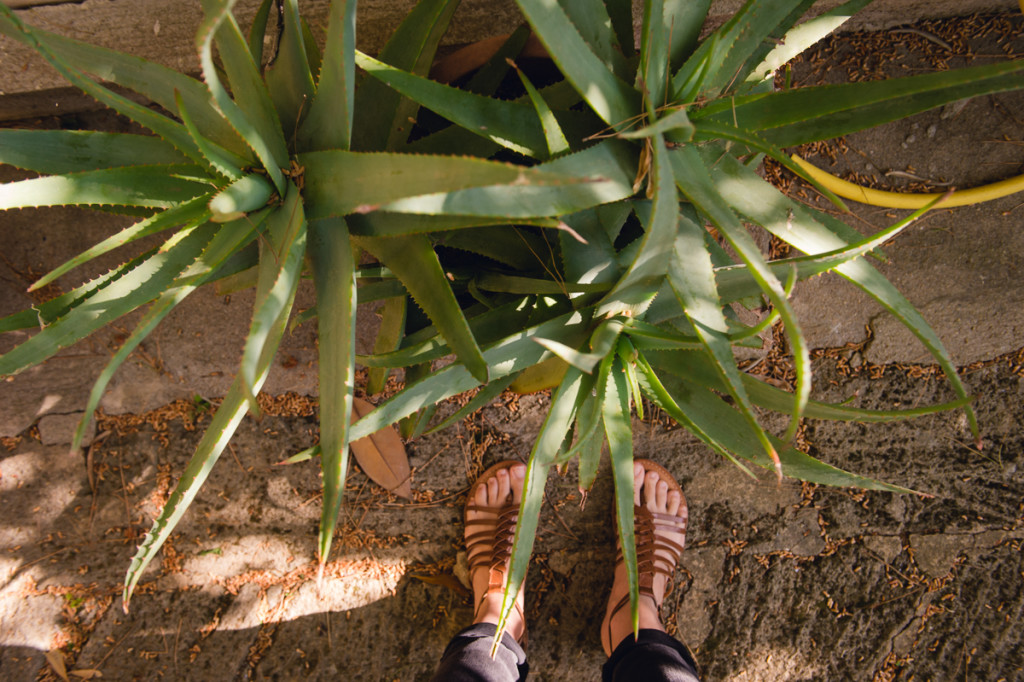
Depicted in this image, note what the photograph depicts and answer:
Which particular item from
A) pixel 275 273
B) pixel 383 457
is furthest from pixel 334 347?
pixel 383 457

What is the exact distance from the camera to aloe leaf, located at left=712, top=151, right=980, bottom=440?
2.43ft

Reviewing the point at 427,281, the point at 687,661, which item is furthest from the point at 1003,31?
the point at 687,661

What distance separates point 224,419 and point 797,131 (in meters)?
0.88

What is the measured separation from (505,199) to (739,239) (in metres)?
0.32

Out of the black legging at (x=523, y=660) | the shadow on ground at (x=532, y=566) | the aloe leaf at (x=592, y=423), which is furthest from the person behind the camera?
the shadow on ground at (x=532, y=566)

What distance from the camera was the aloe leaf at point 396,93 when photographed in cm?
86

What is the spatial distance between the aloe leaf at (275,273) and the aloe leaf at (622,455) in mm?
457

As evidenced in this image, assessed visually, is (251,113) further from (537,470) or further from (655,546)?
(655,546)

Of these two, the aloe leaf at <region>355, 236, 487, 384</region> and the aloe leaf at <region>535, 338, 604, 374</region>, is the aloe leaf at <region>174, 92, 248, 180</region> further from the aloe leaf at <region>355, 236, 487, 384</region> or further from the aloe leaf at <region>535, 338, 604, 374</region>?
the aloe leaf at <region>535, 338, 604, 374</region>

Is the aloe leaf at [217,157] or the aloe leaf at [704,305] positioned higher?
the aloe leaf at [217,157]

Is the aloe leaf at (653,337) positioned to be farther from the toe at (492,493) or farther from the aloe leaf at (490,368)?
the toe at (492,493)

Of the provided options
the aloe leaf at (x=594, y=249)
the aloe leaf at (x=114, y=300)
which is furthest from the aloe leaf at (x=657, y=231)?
the aloe leaf at (x=114, y=300)

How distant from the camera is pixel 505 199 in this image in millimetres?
554

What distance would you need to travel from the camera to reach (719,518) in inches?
67.0
